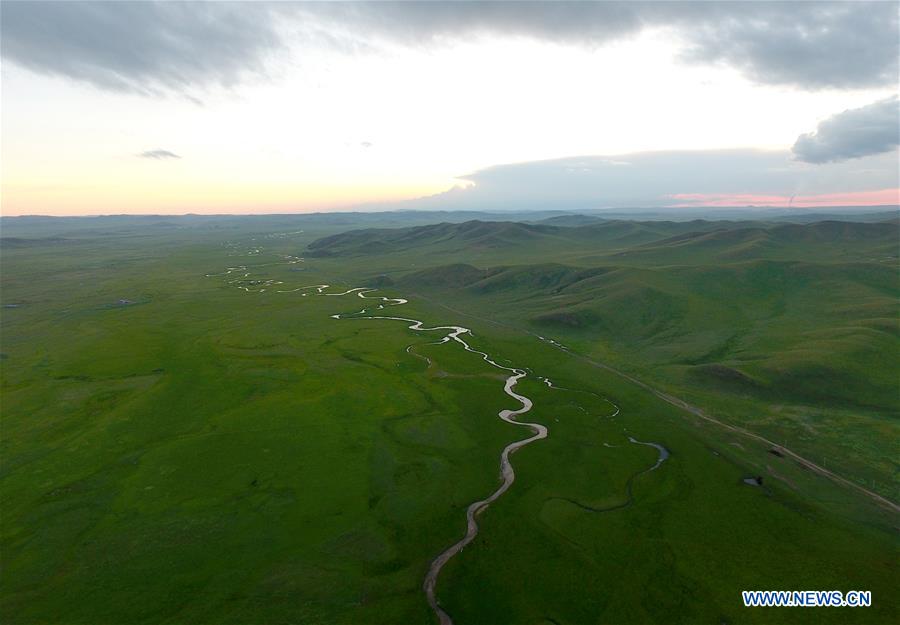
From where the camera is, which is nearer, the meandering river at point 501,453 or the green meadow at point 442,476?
the green meadow at point 442,476

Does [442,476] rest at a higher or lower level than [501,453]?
higher

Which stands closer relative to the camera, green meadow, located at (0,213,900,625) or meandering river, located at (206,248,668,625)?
green meadow, located at (0,213,900,625)

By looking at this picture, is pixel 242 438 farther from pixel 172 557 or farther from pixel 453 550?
pixel 453 550

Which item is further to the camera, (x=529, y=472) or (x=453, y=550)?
(x=529, y=472)

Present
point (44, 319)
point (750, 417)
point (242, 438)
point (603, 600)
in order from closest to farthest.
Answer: point (603, 600), point (242, 438), point (750, 417), point (44, 319)

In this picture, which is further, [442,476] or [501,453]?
[501,453]

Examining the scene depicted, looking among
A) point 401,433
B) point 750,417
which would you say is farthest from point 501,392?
point 750,417

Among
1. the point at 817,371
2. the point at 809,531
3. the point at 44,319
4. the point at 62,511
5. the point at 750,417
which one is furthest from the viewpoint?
the point at 44,319

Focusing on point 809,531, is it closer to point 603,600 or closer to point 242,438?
point 603,600
